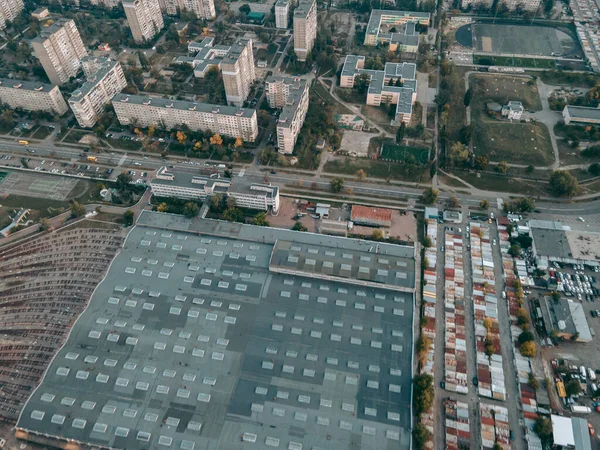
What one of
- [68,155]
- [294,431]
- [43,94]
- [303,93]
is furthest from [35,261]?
[303,93]

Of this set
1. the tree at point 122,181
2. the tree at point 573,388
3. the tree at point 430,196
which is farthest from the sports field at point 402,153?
the tree at point 122,181

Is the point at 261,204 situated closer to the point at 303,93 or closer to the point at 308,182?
the point at 308,182

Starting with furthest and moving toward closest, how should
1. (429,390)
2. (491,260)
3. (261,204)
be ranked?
1. (261,204)
2. (491,260)
3. (429,390)

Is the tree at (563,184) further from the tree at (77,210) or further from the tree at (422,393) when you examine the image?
the tree at (77,210)

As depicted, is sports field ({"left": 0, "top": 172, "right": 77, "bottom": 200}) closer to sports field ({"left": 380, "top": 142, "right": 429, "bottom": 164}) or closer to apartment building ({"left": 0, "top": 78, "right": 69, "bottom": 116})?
apartment building ({"left": 0, "top": 78, "right": 69, "bottom": 116})

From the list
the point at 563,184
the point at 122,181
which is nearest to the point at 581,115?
the point at 563,184

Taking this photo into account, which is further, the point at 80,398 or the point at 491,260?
the point at 491,260
